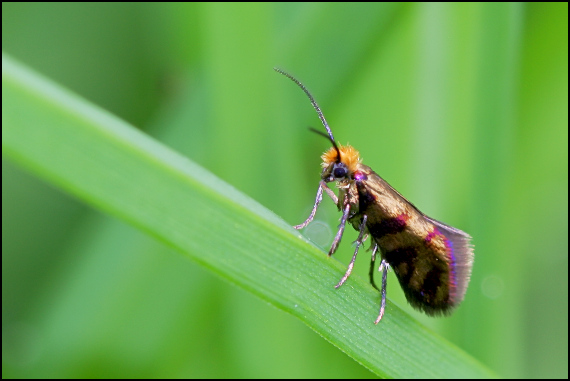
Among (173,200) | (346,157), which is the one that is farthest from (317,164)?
(173,200)

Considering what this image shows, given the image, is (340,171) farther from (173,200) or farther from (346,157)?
(173,200)

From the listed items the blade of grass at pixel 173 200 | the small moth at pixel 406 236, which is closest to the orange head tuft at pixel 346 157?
the small moth at pixel 406 236

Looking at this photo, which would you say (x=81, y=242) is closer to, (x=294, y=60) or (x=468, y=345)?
(x=294, y=60)

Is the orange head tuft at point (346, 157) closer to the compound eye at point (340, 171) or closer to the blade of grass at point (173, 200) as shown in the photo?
the compound eye at point (340, 171)

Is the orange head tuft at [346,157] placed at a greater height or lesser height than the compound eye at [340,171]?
greater

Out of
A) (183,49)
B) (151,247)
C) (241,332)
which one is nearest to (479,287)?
(241,332)

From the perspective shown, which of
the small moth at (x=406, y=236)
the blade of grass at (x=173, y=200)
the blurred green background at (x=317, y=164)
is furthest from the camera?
the blurred green background at (x=317, y=164)
